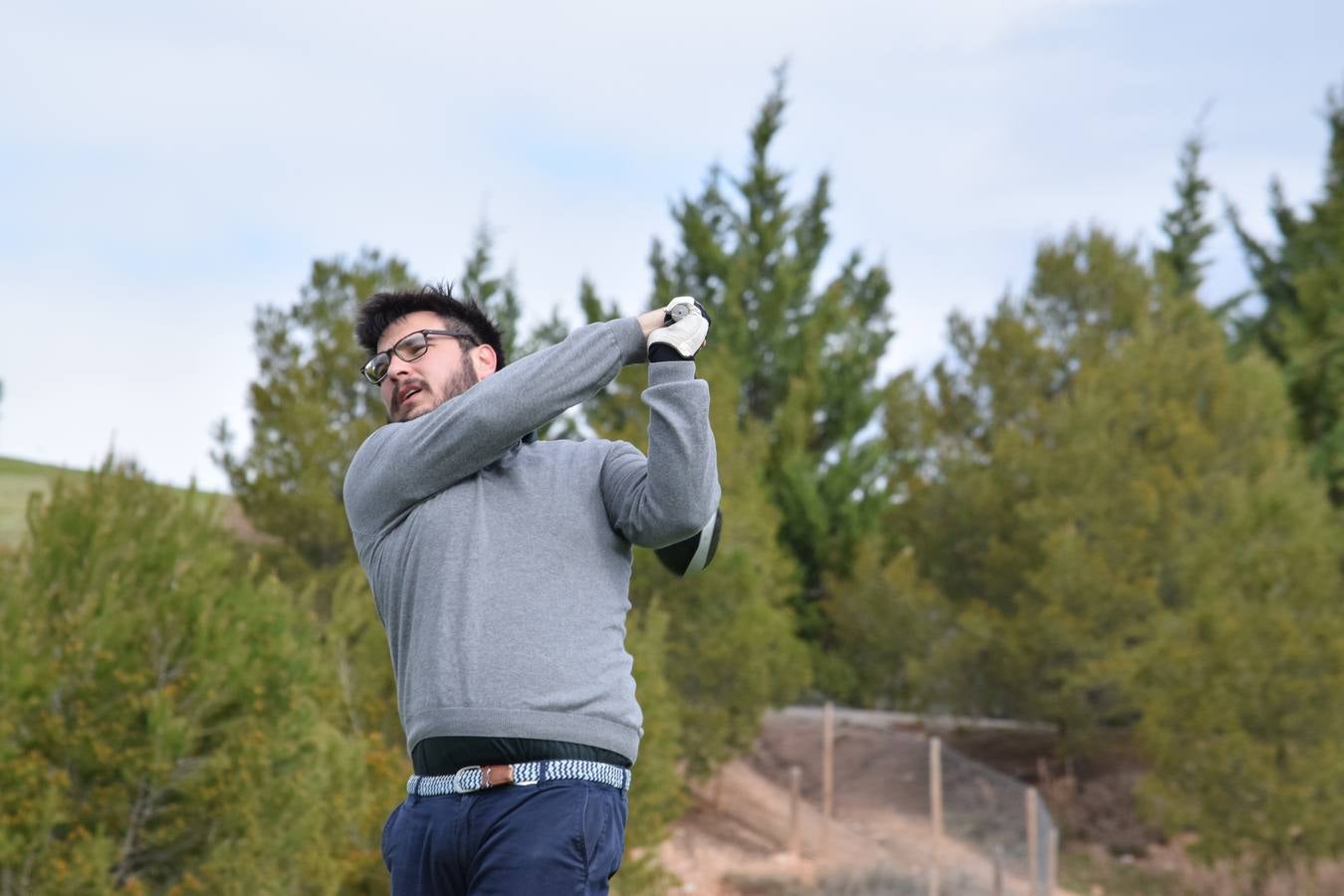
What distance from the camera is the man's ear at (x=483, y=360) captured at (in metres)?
2.98

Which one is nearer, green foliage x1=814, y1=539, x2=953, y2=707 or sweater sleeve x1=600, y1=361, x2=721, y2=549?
sweater sleeve x1=600, y1=361, x2=721, y2=549

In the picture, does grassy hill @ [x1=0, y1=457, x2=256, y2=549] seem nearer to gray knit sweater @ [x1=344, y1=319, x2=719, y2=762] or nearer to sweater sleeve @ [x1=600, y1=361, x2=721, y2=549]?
gray knit sweater @ [x1=344, y1=319, x2=719, y2=762]

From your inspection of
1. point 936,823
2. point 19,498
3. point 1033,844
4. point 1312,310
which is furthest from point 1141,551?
point 19,498

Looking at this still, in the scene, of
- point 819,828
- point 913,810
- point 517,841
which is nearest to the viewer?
point 517,841

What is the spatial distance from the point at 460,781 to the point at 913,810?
21.2 m

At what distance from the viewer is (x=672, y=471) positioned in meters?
2.55

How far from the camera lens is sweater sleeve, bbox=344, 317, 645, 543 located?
2607 millimetres

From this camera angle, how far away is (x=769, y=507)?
2473cm

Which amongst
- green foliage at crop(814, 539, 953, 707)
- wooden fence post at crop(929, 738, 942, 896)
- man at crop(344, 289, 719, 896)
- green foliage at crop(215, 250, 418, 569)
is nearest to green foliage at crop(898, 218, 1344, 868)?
green foliage at crop(814, 539, 953, 707)

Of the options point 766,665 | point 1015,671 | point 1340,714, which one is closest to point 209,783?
point 766,665

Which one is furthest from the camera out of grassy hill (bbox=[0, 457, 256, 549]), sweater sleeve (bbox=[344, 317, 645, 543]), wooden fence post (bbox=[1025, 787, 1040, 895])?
grassy hill (bbox=[0, 457, 256, 549])

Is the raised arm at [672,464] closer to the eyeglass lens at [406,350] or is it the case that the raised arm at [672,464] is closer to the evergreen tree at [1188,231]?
the eyeglass lens at [406,350]

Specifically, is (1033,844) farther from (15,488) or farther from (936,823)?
(15,488)

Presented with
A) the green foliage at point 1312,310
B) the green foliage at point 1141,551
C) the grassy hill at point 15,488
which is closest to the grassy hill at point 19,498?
the grassy hill at point 15,488
